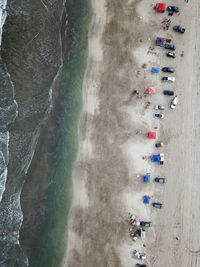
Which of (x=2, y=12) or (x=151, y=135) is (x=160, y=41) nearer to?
(x=151, y=135)

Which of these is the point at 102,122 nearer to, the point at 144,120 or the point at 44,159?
the point at 144,120

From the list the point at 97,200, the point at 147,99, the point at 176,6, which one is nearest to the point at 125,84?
the point at 147,99

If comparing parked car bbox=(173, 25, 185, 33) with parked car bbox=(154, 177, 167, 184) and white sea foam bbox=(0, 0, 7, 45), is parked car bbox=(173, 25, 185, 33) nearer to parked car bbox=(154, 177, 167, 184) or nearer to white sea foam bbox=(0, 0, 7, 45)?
parked car bbox=(154, 177, 167, 184)

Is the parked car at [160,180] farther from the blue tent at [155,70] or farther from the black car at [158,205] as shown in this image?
the blue tent at [155,70]

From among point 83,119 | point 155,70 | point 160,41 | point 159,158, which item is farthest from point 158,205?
point 160,41

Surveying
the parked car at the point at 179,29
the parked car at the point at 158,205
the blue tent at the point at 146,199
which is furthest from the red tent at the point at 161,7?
the parked car at the point at 158,205

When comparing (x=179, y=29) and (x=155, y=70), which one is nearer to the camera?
(x=155, y=70)

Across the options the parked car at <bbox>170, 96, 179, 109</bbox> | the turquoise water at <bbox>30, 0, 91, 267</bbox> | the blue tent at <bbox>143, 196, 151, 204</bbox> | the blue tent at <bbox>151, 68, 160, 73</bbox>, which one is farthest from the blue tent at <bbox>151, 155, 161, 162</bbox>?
the blue tent at <bbox>151, 68, 160, 73</bbox>
